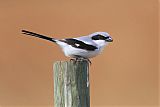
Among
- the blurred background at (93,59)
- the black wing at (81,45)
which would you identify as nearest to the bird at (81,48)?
the black wing at (81,45)

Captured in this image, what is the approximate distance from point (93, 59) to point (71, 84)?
13.1 ft

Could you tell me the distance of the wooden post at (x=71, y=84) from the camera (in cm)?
362

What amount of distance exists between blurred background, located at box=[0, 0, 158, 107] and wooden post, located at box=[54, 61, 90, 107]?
3.71 metres

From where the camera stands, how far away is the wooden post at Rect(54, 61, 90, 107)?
11.9ft

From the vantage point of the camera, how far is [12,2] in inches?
320

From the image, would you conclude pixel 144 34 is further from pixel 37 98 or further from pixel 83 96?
pixel 83 96

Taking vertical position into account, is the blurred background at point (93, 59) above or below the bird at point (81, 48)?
above

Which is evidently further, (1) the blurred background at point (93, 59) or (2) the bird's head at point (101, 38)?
(1) the blurred background at point (93, 59)

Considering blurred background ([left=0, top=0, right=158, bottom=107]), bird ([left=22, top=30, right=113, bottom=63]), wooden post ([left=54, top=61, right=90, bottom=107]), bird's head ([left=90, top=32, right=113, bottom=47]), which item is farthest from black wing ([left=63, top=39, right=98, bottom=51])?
blurred background ([left=0, top=0, right=158, bottom=107])

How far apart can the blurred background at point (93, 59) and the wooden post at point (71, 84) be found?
371 cm

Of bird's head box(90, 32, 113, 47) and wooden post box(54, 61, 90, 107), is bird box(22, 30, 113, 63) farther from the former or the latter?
wooden post box(54, 61, 90, 107)

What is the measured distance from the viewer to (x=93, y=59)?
24.9 feet

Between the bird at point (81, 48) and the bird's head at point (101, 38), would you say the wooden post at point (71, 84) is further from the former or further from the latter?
the bird's head at point (101, 38)

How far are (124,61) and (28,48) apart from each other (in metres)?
1.21
